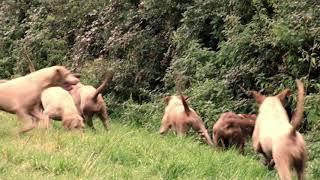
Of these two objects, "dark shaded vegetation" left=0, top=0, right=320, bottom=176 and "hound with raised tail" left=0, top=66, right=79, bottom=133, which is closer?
"hound with raised tail" left=0, top=66, right=79, bottom=133

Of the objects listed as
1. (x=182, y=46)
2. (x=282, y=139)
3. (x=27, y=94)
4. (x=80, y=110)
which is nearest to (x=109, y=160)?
(x=282, y=139)

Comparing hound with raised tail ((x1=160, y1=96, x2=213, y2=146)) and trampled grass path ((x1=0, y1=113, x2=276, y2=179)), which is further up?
trampled grass path ((x1=0, y1=113, x2=276, y2=179))

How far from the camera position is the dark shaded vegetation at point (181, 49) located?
12859 millimetres

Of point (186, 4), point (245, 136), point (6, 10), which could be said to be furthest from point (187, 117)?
point (6, 10)

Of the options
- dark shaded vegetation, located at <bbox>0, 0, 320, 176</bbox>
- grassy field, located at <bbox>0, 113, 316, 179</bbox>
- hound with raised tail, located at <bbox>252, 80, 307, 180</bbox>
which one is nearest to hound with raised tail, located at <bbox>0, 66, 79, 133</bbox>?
grassy field, located at <bbox>0, 113, 316, 179</bbox>

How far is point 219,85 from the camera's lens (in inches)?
556

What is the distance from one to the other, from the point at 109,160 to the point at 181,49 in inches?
346

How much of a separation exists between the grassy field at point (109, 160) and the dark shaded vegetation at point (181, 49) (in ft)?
4.78

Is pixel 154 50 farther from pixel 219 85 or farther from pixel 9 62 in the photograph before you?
pixel 9 62

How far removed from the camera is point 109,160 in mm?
8375

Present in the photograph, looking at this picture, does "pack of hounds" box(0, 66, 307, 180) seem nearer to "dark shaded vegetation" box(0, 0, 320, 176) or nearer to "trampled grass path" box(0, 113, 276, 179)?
"trampled grass path" box(0, 113, 276, 179)

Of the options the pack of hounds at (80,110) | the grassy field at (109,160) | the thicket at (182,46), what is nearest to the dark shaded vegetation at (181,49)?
the thicket at (182,46)

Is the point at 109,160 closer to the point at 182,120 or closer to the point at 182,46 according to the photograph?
the point at 182,120

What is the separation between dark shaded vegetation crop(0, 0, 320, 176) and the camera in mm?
12859
